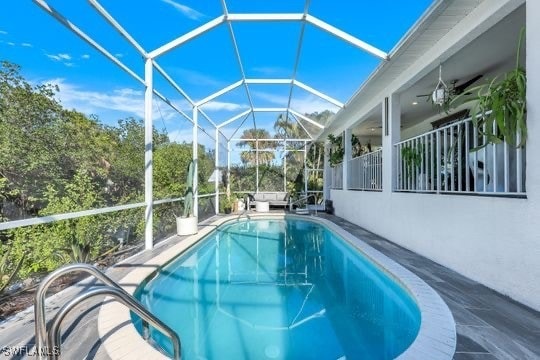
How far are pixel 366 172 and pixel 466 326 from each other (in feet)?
20.5

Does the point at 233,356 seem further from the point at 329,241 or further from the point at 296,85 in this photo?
the point at 296,85

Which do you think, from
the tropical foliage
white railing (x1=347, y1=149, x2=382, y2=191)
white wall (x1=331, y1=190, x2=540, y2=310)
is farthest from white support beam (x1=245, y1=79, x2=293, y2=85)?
white wall (x1=331, y1=190, x2=540, y2=310)

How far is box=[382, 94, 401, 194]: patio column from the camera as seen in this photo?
6.43 m

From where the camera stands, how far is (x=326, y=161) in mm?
14133

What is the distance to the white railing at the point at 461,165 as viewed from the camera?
342 cm

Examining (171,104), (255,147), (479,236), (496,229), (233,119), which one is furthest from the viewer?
(255,147)

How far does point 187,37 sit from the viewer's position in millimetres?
5777

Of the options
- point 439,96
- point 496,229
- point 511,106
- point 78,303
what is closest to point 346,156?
point 439,96

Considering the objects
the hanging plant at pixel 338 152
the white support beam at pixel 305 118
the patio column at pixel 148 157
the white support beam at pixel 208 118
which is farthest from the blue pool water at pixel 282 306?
the white support beam at pixel 305 118

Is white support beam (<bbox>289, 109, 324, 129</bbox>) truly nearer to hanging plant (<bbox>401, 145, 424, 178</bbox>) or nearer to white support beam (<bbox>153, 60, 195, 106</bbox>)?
white support beam (<bbox>153, 60, 195, 106</bbox>)

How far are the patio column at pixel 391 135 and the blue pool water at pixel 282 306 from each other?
64.8 inches

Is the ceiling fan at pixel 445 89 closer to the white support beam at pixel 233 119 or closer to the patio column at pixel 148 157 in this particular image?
the patio column at pixel 148 157

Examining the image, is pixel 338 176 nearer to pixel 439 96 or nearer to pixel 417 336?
pixel 439 96

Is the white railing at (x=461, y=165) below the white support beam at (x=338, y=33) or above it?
below
